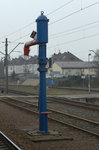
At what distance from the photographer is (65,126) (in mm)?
12922

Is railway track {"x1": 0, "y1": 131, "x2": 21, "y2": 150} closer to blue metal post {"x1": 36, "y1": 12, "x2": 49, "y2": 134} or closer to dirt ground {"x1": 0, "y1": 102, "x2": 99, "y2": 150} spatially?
dirt ground {"x1": 0, "y1": 102, "x2": 99, "y2": 150}

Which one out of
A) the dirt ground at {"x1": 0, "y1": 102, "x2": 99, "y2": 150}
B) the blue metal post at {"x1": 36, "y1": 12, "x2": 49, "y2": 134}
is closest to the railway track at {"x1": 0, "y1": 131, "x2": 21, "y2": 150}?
the dirt ground at {"x1": 0, "y1": 102, "x2": 99, "y2": 150}

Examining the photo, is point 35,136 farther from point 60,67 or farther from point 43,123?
point 60,67

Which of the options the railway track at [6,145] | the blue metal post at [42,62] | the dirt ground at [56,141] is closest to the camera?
the railway track at [6,145]

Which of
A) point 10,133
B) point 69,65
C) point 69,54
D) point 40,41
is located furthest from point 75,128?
point 69,54

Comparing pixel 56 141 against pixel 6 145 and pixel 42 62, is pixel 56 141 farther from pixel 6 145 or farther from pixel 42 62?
pixel 42 62

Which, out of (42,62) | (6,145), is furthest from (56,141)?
(42,62)

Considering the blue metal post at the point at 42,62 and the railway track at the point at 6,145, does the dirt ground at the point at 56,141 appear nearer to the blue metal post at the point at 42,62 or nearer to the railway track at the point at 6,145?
the railway track at the point at 6,145

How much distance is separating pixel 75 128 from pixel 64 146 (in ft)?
10.9

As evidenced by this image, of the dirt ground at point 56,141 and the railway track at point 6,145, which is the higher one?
the railway track at point 6,145

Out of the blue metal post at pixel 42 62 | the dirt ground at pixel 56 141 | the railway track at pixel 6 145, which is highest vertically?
the blue metal post at pixel 42 62

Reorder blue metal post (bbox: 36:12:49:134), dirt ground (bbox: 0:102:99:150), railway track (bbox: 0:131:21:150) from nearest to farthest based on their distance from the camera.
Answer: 1. railway track (bbox: 0:131:21:150)
2. dirt ground (bbox: 0:102:99:150)
3. blue metal post (bbox: 36:12:49:134)

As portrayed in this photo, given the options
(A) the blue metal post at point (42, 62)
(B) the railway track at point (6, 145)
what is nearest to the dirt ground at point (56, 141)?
(B) the railway track at point (6, 145)

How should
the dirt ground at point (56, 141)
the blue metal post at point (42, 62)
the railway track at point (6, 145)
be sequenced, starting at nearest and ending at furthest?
1. the railway track at point (6, 145)
2. the dirt ground at point (56, 141)
3. the blue metal post at point (42, 62)
